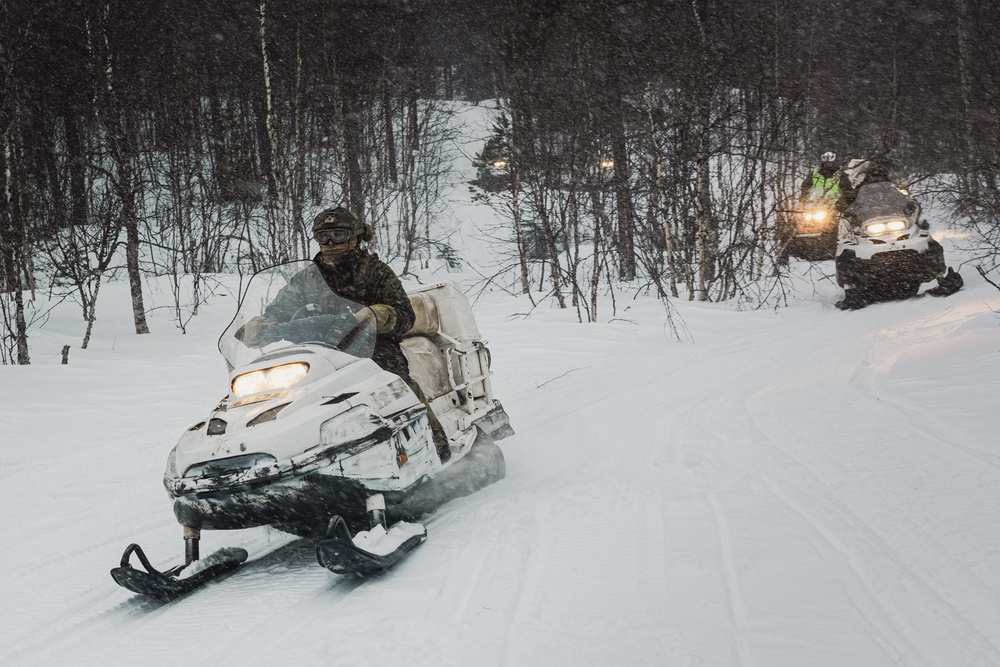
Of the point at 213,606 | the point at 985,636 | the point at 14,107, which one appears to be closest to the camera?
the point at 985,636

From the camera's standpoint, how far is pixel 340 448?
362cm

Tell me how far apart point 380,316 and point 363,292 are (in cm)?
46

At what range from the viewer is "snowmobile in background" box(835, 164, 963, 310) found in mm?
11812

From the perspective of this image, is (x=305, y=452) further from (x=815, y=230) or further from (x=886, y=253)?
(x=815, y=230)

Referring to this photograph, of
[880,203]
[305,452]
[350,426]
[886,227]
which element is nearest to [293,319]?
[350,426]

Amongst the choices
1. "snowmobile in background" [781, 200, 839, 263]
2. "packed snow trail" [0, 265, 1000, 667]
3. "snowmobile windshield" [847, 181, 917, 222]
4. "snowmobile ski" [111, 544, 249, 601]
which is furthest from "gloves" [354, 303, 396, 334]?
"snowmobile in background" [781, 200, 839, 263]

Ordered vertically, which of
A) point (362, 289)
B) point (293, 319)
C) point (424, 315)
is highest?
point (362, 289)

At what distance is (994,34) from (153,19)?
17715mm

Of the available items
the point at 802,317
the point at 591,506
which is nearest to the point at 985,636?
the point at 591,506

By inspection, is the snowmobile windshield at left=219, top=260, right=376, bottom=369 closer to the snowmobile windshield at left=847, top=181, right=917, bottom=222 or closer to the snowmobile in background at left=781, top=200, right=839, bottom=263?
the snowmobile windshield at left=847, top=181, right=917, bottom=222

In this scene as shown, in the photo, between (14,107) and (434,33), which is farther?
(434,33)

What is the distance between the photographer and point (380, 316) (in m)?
4.36

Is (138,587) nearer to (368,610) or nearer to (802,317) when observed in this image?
(368,610)

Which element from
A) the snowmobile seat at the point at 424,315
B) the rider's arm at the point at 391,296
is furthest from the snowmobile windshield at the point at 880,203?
the rider's arm at the point at 391,296
